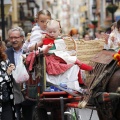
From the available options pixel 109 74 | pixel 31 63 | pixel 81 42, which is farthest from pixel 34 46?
pixel 109 74

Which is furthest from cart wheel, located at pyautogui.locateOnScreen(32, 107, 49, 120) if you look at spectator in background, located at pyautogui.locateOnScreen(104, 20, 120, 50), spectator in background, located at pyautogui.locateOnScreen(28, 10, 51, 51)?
spectator in background, located at pyautogui.locateOnScreen(104, 20, 120, 50)

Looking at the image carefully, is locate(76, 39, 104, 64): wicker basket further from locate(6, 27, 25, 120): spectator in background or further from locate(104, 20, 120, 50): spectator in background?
locate(6, 27, 25, 120): spectator in background

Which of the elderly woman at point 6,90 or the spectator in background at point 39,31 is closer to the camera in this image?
the elderly woman at point 6,90

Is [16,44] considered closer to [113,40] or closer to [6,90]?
[113,40]

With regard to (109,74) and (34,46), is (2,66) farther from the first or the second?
(109,74)

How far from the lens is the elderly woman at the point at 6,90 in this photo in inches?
282

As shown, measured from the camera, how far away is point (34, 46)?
7.62m

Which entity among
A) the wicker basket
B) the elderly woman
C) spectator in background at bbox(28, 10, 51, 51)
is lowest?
the elderly woman

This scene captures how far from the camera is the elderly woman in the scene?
7152mm

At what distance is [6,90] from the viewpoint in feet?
23.6

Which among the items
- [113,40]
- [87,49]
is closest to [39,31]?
[87,49]

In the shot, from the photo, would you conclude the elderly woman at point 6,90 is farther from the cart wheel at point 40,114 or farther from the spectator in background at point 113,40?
the spectator in background at point 113,40

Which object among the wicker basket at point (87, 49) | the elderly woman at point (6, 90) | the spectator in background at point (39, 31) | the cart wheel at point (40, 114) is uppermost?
the spectator in background at point (39, 31)

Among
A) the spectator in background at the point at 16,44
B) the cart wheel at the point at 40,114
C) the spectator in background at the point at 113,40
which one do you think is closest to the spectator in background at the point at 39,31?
the spectator in background at the point at 16,44
